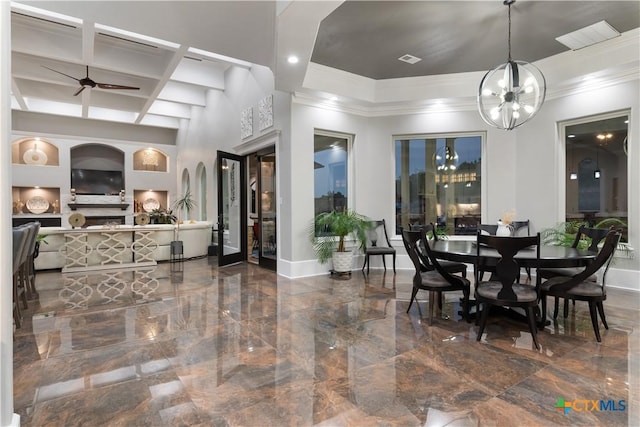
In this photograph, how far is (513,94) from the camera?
3.69m

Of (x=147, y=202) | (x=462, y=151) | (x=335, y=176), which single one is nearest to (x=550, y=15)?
(x=462, y=151)

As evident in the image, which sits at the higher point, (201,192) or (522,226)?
(201,192)

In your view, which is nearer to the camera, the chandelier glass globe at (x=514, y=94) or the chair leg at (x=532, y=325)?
the chair leg at (x=532, y=325)

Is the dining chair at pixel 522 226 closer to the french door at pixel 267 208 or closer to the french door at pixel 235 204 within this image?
the french door at pixel 267 208

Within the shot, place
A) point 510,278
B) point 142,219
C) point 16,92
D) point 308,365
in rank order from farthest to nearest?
point 16,92, point 142,219, point 510,278, point 308,365

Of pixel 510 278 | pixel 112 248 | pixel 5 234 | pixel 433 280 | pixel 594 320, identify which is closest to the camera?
pixel 5 234

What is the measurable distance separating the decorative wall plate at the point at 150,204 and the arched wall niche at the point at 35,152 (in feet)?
8.72

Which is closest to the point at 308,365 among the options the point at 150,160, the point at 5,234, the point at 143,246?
the point at 5,234

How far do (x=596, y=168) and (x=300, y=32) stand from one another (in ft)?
15.7

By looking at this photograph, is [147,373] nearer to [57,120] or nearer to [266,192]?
[266,192]

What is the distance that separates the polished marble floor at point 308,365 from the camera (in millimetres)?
1866

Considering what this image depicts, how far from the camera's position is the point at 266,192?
659 centimetres

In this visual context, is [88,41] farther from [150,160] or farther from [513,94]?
[150,160]

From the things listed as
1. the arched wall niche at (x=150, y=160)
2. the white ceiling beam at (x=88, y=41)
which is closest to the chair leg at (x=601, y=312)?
the white ceiling beam at (x=88, y=41)
